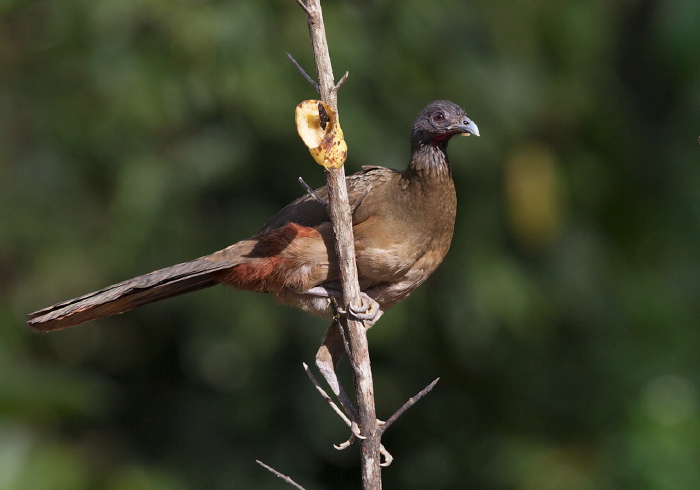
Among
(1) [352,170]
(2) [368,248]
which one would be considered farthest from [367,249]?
(1) [352,170]

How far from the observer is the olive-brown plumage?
11.7ft

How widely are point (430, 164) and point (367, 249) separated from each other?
17.5 inches

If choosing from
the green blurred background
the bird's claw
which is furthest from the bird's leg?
the green blurred background

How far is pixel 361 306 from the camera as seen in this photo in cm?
310

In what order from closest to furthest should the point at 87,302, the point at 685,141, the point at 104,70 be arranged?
the point at 87,302, the point at 104,70, the point at 685,141

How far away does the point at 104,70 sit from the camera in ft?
18.9

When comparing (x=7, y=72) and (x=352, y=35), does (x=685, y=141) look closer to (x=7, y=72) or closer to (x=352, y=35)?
(x=352, y=35)

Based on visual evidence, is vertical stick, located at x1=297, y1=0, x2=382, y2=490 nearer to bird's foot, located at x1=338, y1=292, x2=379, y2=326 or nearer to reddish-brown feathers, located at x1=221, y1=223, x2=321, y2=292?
bird's foot, located at x1=338, y1=292, x2=379, y2=326

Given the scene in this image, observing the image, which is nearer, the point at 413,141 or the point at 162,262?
the point at 413,141

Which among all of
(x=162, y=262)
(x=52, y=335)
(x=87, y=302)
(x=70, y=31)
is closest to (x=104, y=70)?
(x=70, y=31)

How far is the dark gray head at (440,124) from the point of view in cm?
354

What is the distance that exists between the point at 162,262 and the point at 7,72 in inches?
81.5

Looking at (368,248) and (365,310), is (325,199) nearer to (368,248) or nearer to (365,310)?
(368,248)

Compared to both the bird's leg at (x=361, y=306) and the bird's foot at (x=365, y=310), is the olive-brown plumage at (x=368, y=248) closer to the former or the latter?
the bird's leg at (x=361, y=306)
